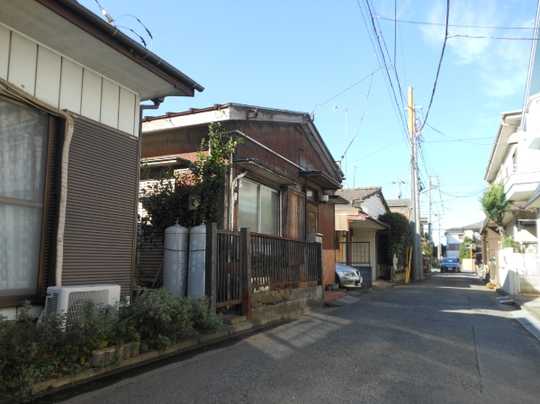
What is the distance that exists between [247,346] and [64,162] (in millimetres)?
3621

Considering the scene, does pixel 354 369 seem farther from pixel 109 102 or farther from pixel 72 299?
pixel 109 102

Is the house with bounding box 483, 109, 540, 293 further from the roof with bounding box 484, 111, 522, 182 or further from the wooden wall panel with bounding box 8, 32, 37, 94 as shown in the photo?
the wooden wall panel with bounding box 8, 32, 37, 94

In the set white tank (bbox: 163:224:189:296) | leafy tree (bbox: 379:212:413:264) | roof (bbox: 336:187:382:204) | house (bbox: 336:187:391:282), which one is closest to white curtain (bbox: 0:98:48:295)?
white tank (bbox: 163:224:189:296)

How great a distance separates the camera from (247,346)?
7.05 meters

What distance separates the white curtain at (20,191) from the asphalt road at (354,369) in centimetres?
175

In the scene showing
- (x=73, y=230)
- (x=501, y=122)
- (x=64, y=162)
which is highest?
(x=501, y=122)

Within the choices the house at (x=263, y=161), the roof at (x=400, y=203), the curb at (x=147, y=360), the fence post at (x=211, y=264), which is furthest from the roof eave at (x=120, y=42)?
the roof at (x=400, y=203)

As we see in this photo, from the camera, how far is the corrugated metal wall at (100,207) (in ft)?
19.7

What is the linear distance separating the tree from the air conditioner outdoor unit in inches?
757

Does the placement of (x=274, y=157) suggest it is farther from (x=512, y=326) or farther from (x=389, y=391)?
(x=389, y=391)

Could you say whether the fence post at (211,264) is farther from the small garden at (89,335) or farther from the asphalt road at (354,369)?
the asphalt road at (354,369)

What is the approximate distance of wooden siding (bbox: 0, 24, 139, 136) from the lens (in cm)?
529

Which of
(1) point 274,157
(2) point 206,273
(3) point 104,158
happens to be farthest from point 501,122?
(3) point 104,158

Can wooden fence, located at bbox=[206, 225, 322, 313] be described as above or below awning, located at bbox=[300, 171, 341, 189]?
below
